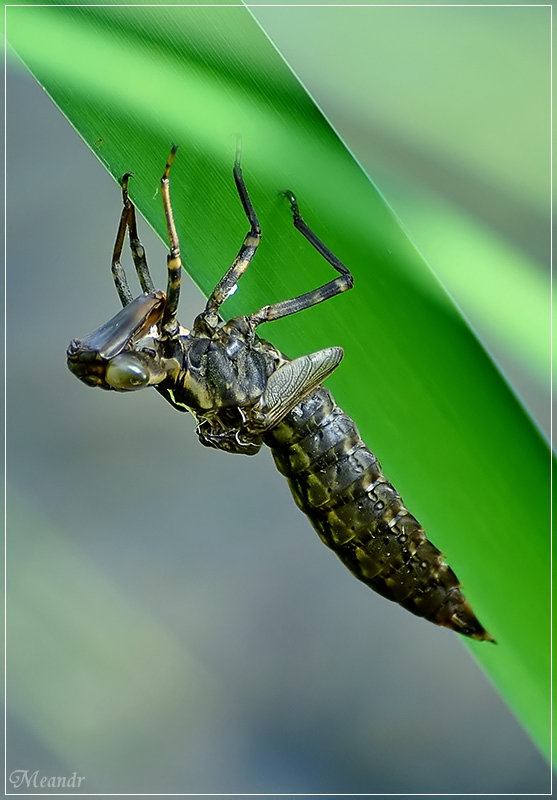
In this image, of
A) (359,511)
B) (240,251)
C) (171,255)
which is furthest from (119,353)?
(359,511)

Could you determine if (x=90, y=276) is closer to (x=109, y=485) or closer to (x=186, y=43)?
(x=109, y=485)

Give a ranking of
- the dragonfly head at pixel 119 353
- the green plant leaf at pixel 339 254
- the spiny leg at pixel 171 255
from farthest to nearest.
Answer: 1. the dragonfly head at pixel 119 353
2. the spiny leg at pixel 171 255
3. the green plant leaf at pixel 339 254

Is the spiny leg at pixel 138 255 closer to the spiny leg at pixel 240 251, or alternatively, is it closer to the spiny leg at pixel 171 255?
the spiny leg at pixel 171 255

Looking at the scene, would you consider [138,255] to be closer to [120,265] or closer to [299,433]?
[120,265]

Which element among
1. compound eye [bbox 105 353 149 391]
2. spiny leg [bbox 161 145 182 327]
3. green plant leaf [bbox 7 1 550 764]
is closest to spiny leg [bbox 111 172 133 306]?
spiny leg [bbox 161 145 182 327]

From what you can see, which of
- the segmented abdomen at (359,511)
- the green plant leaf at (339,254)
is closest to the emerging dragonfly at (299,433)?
the segmented abdomen at (359,511)

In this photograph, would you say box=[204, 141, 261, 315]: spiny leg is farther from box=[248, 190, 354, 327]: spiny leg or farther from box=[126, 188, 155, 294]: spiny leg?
box=[126, 188, 155, 294]: spiny leg

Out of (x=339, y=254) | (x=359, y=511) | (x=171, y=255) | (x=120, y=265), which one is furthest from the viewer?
(x=120, y=265)
